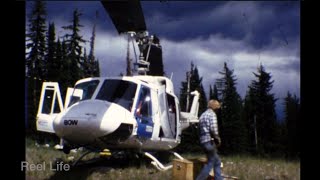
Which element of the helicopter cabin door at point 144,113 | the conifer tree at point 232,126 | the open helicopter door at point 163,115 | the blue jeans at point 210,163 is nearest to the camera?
the blue jeans at point 210,163

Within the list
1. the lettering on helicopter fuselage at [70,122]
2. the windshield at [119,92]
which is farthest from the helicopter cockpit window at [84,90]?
the lettering on helicopter fuselage at [70,122]

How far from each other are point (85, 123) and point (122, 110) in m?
0.90

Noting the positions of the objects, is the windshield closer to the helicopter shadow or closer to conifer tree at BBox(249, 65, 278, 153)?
the helicopter shadow

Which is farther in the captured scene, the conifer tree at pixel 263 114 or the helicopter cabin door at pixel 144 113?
the conifer tree at pixel 263 114

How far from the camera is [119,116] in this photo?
748cm

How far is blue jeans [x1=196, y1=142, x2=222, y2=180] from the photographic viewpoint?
6.61 metres

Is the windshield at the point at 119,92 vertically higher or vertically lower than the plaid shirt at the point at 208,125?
higher

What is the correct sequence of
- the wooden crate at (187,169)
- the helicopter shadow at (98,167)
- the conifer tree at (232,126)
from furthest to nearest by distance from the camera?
the conifer tree at (232,126), the helicopter shadow at (98,167), the wooden crate at (187,169)

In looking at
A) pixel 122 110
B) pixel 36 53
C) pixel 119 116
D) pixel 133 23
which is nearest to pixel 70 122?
pixel 119 116

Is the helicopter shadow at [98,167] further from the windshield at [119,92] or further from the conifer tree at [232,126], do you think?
the conifer tree at [232,126]

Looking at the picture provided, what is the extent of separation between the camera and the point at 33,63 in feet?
75.2

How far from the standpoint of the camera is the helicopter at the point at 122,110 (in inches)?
→ 282
